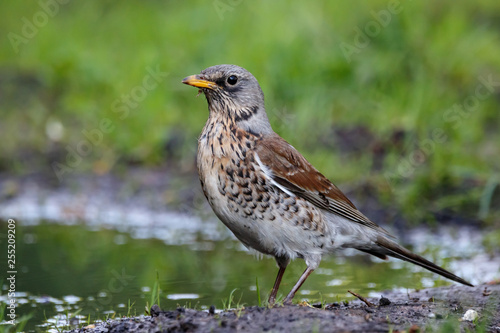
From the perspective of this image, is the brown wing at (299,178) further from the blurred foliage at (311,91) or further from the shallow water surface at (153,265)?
the blurred foliage at (311,91)

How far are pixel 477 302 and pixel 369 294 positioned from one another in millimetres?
934

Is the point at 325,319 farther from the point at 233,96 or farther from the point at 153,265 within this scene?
the point at 153,265

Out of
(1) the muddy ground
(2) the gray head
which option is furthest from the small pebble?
(2) the gray head

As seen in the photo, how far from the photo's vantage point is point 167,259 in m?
7.64

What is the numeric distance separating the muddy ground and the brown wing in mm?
739

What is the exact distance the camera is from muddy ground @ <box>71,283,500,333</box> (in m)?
4.37

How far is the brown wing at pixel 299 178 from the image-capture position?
5.50 metres

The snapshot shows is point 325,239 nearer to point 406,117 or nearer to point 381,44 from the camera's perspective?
point 406,117

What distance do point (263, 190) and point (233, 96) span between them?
30.4 inches

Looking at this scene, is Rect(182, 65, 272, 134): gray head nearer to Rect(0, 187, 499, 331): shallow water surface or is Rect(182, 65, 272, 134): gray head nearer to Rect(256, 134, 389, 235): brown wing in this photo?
Rect(256, 134, 389, 235): brown wing

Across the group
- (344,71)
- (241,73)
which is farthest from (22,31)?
(241,73)

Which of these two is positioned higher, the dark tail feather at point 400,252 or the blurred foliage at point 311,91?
the blurred foliage at point 311,91

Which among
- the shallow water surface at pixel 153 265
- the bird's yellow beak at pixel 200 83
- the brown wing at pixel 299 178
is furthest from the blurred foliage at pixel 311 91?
the bird's yellow beak at pixel 200 83

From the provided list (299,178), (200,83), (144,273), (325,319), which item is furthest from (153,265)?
(325,319)
